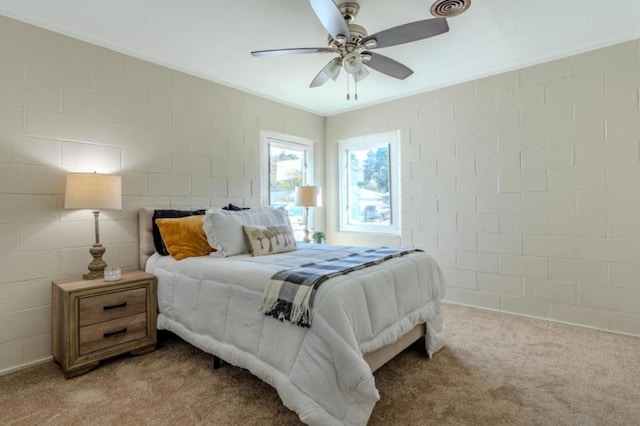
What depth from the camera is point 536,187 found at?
3.20 m

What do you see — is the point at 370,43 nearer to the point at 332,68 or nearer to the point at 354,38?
the point at 354,38

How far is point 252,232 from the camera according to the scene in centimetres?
270

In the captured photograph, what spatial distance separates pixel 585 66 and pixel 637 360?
2.41m

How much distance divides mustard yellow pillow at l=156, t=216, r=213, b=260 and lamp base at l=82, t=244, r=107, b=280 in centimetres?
44

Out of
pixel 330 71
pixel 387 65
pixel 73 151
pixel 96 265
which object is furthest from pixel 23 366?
pixel 387 65

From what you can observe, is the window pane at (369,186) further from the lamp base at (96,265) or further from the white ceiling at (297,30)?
the lamp base at (96,265)

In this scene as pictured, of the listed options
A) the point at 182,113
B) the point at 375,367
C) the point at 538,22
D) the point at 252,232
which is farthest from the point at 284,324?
the point at 538,22

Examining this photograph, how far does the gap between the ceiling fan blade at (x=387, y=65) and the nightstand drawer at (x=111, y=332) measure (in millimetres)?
2550

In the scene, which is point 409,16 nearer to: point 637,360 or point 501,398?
point 501,398

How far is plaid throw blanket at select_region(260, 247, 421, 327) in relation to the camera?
1.66 metres

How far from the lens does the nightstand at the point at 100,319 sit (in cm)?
216

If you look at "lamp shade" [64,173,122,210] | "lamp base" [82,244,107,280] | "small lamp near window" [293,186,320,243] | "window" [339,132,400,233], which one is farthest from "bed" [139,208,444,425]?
→ "window" [339,132,400,233]

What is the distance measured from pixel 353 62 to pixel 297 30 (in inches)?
22.3

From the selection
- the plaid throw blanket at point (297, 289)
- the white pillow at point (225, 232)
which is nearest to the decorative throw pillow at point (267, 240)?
the white pillow at point (225, 232)
